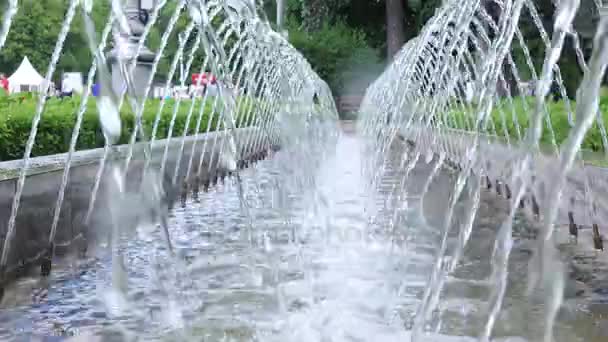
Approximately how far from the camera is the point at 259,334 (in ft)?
11.6

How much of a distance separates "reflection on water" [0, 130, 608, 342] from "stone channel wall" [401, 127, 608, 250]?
0.97 feet

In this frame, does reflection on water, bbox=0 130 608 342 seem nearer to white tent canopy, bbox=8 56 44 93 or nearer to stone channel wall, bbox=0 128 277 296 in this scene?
stone channel wall, bbox=0 128 277 296

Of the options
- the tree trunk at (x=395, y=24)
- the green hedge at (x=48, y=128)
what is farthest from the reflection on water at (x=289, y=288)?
the tree trunk at (x=395, y=24)

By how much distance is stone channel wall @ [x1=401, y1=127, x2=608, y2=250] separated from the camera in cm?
557

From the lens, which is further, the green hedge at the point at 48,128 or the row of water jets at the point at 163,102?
the green hedge at the point at 48,128

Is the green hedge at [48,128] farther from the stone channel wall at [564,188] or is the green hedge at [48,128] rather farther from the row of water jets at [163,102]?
the stone channel wall at [564,188]

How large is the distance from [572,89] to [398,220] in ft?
52.3

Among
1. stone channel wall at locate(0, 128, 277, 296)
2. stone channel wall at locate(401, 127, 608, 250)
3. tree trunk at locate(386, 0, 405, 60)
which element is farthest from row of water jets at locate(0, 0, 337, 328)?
tree trunk at locate(386, 0, 405, 60)

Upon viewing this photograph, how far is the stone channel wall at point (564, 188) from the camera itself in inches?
219

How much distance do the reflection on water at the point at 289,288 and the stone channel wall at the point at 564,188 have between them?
0.97 feet

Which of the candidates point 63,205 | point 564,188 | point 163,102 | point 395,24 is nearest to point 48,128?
point 63,205

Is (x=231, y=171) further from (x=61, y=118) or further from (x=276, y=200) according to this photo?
(x=61, y=118)

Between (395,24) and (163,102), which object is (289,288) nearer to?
(163,102)

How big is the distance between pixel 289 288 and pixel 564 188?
8.68 feet
